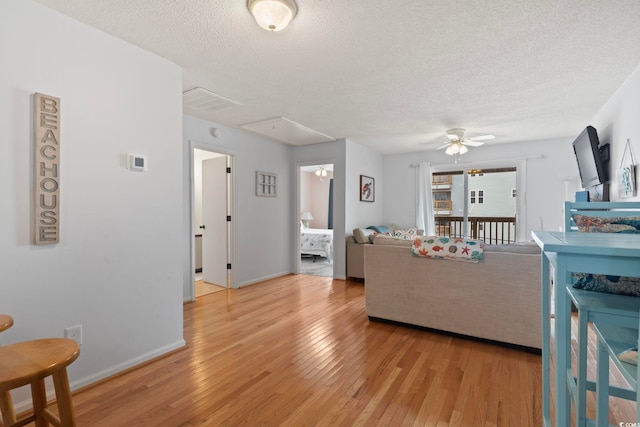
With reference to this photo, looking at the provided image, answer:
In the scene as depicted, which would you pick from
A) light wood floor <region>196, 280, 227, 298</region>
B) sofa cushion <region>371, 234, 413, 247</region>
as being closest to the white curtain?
sofa cushion <region>371, 234, 413, 247</region>

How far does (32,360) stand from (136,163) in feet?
4.86

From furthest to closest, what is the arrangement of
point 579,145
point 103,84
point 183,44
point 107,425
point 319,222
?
point 319,222, point 579,145, point 183,44, point 103,84, point 107,425

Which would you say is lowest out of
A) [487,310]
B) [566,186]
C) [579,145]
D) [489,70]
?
[487,310]

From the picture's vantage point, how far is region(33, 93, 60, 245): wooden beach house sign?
177 centimetres

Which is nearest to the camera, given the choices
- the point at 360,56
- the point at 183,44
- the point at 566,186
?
the point at 183,44

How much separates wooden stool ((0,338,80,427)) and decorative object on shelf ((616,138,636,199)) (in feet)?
13.0

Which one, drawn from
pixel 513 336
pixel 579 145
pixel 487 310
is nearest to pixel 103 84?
pixel 487 310

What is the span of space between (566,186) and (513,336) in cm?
381

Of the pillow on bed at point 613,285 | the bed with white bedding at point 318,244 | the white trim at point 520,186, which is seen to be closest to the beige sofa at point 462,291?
the pillow on bed at point 613,285

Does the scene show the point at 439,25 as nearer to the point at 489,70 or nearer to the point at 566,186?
the point at 489,70

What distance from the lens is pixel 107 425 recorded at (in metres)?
1.63

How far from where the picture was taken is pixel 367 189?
19.2 ft

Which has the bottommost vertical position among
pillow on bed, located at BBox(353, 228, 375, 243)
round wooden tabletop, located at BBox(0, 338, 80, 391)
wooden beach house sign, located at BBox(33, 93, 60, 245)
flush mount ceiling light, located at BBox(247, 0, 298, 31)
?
round wooden tabletop, located at BBox(0, 338, 80, 391)

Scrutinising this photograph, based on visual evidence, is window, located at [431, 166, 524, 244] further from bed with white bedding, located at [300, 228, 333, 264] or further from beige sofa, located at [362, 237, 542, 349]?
beige sofa, located at [362, 237, 542, 349]
